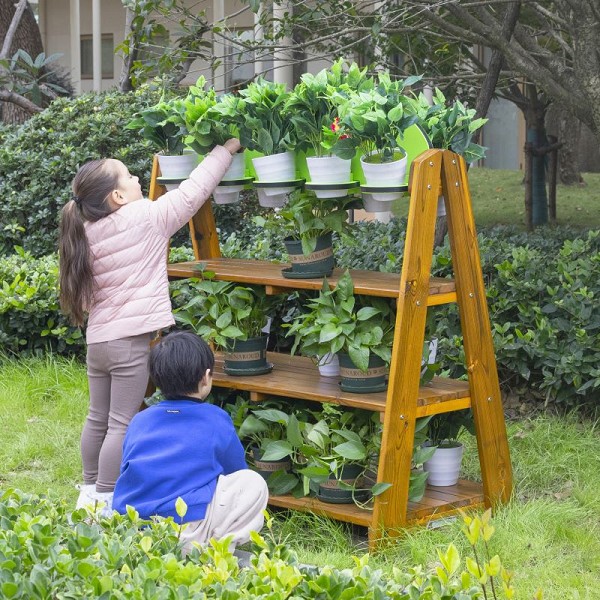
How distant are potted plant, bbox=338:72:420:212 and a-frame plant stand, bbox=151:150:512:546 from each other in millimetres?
125

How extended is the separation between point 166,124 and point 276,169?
67 centimetres

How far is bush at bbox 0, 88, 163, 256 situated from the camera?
29.0 ft

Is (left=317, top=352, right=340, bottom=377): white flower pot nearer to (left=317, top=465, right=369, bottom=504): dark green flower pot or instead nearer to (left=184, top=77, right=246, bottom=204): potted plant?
(left=317, top=465, right=369, bottom=504): dark green flower pot

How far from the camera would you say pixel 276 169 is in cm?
472

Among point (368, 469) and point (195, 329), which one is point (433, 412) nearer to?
point (368, 469)

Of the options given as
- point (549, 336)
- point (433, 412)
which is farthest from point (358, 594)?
point (549, 336)

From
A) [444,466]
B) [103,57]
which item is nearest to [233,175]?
[444,466]

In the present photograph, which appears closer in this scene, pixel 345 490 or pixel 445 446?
pixel 345 490

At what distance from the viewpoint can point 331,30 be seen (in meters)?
8.98

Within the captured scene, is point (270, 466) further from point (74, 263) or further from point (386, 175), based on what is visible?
point (386, 175)

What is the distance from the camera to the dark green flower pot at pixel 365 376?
15.0 feet

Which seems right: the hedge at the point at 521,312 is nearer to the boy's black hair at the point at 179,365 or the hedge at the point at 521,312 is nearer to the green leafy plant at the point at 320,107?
the green leafy plant at the point at 320,107

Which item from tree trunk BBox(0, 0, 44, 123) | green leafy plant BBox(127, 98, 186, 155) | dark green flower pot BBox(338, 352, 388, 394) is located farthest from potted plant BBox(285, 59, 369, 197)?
tree trunk BBox(0, 0, 44, 123)

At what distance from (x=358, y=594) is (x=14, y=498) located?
136 centimetres
